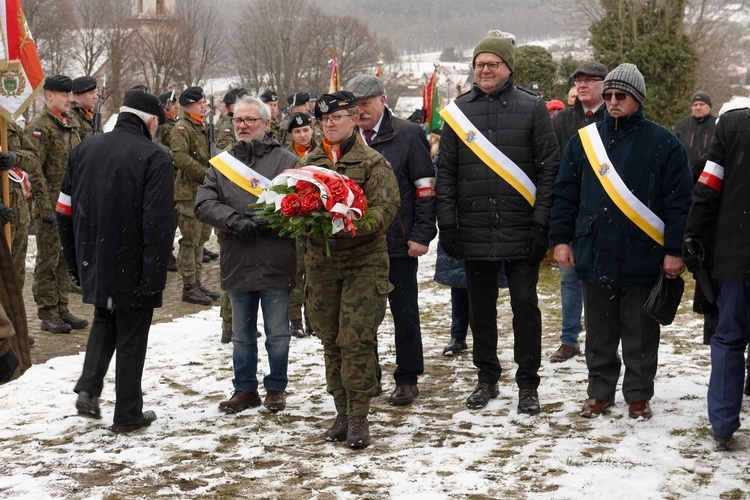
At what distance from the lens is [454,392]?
7.16m

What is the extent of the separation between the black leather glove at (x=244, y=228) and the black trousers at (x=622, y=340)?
2.30 metres

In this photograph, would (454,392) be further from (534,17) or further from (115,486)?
(534,17)

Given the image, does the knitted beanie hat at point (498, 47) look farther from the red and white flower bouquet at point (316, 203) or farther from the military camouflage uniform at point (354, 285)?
the red and white flower bouquet at point (316, 203)

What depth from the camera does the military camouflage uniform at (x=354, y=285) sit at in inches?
230

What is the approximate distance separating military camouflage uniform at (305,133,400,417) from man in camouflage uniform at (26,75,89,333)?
4289 millimetres

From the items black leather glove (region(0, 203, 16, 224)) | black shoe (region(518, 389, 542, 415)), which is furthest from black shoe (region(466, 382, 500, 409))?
black leather glove (region(0, 203, 16, 224))

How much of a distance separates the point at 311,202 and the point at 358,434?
1468 millimetres

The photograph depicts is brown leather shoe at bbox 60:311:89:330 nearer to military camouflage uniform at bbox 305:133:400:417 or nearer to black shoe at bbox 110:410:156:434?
black shoe at bbox 110:410:156:434

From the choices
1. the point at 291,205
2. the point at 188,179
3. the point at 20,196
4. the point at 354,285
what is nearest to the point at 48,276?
the point at 20,196

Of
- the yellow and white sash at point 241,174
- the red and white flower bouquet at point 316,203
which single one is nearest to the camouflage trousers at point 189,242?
the yellow and white sash at point 241,174

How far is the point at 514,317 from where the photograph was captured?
21.9ft

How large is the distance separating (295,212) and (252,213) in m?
1.16

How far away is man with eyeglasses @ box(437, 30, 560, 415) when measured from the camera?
6438 millimetres

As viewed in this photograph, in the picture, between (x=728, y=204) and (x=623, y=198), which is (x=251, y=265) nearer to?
(x=623, y=198)
